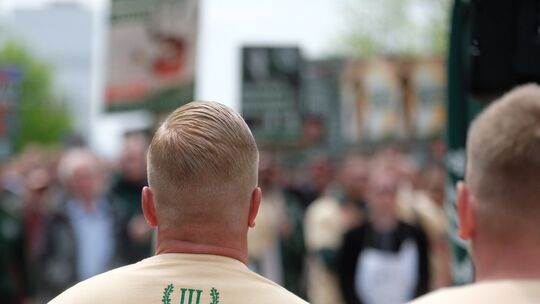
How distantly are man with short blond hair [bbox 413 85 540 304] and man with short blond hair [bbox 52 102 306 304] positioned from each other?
19.7 inches

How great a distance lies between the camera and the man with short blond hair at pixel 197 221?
114 inches

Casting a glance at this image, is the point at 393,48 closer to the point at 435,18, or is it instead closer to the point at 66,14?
the point at 435,18

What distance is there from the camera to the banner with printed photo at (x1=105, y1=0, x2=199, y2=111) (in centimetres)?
1126

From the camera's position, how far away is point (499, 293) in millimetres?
2941

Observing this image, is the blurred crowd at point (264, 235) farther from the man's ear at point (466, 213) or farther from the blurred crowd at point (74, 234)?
the man's ear at point (466, 213)

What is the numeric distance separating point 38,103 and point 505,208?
10894 cm

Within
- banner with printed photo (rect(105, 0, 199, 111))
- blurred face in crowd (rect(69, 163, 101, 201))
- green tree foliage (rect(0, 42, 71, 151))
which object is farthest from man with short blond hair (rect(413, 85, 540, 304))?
green tree foliage (rect(0, 42, 71, 151))

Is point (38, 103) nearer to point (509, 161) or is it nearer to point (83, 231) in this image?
point (83, 231)

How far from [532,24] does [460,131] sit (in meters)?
0.75

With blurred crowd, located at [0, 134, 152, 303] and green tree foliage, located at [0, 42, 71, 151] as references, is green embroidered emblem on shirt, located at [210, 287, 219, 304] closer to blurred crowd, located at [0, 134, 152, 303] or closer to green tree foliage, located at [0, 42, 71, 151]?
blurred crowd, located at [0, 134, 152, 303]

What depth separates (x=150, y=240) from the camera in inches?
A: 419

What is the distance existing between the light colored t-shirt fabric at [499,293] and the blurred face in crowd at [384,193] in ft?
22.5

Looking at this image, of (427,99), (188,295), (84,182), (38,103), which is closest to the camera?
(188,295)

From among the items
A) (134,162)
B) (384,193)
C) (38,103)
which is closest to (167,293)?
(384,193)
